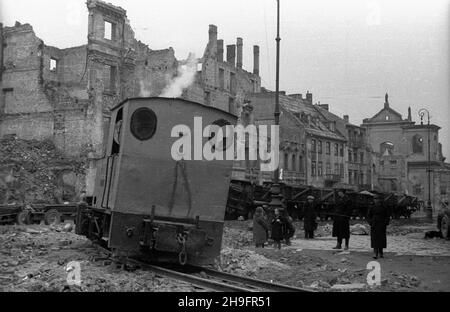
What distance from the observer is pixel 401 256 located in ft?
43.2

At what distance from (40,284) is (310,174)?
47.3m

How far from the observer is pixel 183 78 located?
43.1 m

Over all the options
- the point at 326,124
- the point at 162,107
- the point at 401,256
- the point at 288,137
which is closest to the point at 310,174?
the point at 288,137

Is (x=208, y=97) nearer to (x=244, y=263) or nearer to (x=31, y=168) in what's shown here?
(x=31, y=168)

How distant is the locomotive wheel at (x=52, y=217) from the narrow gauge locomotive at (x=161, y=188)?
14.3m

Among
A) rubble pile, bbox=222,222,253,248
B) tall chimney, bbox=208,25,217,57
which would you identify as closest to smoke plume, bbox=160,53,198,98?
tall chimney, bbox=208,25,217,57

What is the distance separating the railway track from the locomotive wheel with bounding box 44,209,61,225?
14908 millimetres

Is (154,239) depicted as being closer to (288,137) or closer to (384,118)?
(288,137)

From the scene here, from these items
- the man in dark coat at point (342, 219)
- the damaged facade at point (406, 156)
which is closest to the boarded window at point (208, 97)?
the damaged facade at point (406, 156)

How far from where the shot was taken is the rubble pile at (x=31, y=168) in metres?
30.8

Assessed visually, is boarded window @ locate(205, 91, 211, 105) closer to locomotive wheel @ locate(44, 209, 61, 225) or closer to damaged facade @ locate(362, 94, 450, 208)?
locomotive wheel @ locate(44, 209, 61, 225)

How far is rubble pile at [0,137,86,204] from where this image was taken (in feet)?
101

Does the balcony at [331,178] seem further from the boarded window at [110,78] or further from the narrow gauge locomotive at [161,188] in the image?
the narrow gauge locomotive at [161,188]
